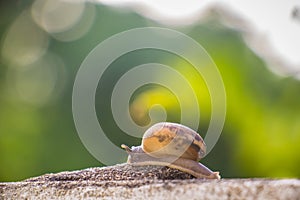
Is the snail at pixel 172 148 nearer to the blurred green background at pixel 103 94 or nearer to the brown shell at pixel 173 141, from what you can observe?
the brown shell at pixel 173 141

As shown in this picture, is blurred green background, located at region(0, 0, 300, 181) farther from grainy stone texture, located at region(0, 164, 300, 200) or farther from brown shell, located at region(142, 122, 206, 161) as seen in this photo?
grainy stone texture, located at region(0, 164, 300, 200)

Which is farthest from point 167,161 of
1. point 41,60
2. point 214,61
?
point 41,60

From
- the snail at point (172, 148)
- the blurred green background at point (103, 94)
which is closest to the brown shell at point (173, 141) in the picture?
→ the snail at point (172, 148)

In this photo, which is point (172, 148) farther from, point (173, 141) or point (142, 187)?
point (142, 187)

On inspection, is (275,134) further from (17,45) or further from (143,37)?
(17,45)

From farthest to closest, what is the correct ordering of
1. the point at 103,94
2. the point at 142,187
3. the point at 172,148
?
the point at 103,94, the point at 172,148, the point at 142,187

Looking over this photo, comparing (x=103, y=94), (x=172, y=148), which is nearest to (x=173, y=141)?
(x=172, y=148)
